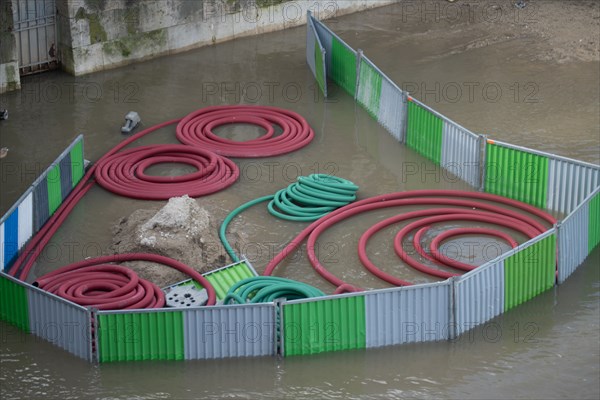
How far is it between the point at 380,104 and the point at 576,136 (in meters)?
4.09

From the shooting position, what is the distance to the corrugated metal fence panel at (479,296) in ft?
52.0

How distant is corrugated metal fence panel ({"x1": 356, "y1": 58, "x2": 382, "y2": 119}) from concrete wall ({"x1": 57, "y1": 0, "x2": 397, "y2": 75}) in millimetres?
5449

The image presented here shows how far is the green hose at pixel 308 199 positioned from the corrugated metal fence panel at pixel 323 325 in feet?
13.4

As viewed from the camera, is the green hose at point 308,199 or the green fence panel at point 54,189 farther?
the green hose at point 308,199

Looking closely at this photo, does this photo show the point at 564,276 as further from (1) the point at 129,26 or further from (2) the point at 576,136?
(1) the point at 129,26

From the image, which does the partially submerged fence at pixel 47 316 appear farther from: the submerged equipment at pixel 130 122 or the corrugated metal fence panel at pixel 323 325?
the submerged equipment at pixel 130 122

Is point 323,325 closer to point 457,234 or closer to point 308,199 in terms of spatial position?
point 457,234

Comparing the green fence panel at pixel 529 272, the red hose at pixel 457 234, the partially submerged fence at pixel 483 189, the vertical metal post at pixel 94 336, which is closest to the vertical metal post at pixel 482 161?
the partially submerged fence at pixel 483 189

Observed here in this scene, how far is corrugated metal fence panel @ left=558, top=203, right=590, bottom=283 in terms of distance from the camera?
17.1 m

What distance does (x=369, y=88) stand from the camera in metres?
23.5

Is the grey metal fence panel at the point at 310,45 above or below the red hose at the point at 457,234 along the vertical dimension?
above

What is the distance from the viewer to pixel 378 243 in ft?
61.1

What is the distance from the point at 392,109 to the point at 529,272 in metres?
6.64

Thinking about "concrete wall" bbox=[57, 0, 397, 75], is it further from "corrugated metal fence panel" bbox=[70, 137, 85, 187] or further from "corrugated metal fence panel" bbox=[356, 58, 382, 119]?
"corrugated metal fence panel" bbox=[70, 137, 85, 187]
